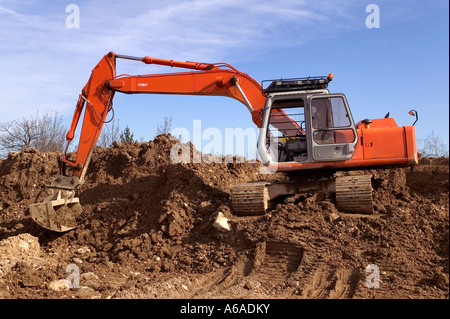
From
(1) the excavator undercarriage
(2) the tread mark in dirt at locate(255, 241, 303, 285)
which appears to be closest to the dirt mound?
(2) the tread mark in dirt at locate(255, 241, 303, 285)

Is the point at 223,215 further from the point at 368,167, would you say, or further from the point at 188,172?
the point at 368,167

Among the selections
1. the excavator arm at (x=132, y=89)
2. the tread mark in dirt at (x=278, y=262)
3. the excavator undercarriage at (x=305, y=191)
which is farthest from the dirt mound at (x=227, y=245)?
the excavator arm at (x=132, y=89)

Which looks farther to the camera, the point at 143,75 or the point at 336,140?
the point at 143,75

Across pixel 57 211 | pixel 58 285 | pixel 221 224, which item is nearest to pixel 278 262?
pixel 221 224

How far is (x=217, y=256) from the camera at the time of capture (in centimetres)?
867

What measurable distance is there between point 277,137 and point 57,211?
14.6 ft

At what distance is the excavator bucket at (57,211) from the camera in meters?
9.52

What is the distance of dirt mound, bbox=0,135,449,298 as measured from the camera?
7504 millimetres

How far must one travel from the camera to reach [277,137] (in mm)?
9633

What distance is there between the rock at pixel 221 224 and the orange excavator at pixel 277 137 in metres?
0.35

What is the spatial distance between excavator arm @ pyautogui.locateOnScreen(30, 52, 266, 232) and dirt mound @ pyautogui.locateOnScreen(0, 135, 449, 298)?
117 centimetres

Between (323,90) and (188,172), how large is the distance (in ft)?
11.4
